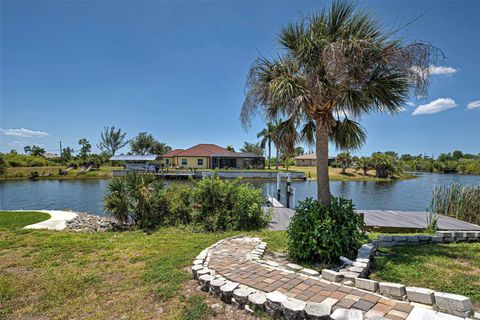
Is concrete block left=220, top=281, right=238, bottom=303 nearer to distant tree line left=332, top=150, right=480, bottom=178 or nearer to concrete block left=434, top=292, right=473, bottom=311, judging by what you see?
concrete block left=434, top=292, right=473, bottom=311

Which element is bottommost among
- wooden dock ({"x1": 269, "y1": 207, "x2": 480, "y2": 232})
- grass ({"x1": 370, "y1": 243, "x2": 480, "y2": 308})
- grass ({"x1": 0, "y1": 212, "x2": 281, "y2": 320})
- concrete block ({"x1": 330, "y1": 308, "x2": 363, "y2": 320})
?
wooden dock ({"x1": 269, "y1": 207, "x2": 480, "y2": 232})

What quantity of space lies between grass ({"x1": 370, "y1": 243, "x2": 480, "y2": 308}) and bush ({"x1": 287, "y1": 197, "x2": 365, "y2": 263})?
518mm

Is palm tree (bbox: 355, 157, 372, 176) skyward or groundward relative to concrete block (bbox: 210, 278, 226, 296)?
skyward

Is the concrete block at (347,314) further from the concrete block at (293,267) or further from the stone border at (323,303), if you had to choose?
the concrete block at (293,267)

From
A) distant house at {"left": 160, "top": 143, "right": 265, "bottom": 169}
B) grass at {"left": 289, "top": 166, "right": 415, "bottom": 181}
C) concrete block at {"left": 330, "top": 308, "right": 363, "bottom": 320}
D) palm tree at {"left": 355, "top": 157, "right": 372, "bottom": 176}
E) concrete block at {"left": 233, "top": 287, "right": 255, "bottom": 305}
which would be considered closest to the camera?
concrete block at {"left": 330, "top": 308, "right": 363, "bottom": 320}

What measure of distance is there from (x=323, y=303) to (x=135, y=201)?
6.83m

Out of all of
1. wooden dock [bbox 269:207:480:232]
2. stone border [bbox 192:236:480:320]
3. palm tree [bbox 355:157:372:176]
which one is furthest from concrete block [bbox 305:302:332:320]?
palm tree [bbox 355:157:372:176]

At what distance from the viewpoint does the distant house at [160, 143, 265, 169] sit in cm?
3625

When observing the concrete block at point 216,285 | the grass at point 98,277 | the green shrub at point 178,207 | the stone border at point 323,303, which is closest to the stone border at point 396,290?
the stone border at point 323,303

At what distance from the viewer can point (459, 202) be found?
347 inches

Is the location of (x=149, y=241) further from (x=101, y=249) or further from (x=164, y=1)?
(x=164, y=1)

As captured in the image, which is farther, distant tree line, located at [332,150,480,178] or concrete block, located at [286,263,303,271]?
distant tree line, located at [332,150,480,178]

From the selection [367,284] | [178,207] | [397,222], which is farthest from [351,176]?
[367,284]

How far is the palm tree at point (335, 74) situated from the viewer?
356 centimetres
